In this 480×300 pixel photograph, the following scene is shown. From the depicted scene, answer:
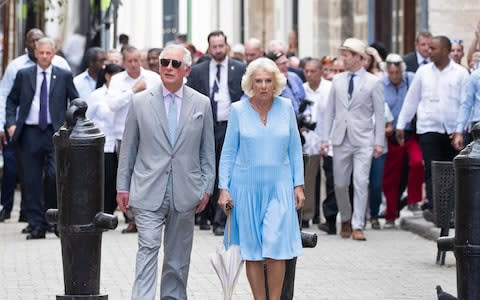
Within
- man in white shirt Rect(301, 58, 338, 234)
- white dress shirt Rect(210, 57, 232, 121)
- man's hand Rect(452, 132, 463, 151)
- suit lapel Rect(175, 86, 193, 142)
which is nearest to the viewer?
suit lapel Rect(175, 86, 193, 142)

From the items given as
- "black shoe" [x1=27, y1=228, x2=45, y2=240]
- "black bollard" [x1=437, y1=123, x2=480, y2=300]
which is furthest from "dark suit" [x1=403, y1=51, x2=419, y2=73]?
"black bollard" [x1=437, y1=123, x2=480, y2=300]

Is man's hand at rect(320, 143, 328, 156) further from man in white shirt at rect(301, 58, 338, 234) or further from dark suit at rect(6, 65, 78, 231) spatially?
dark suit at rect(6, 65, 78, 231)

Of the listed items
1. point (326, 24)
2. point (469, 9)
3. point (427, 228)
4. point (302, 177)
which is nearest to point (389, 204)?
point (427, 228)

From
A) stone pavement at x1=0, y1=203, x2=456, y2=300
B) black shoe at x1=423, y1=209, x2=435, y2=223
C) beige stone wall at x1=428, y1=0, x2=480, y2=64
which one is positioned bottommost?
stone pavement at x1=0, y1=203, x2=456, y2=300

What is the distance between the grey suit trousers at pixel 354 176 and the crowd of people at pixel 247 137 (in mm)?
14

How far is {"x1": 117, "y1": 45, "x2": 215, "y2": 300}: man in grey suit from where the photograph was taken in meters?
11.3

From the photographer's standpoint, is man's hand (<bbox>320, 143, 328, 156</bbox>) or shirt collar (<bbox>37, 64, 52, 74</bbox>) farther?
man's hand (<bbox>320, 143, 328, 156</bbox>)

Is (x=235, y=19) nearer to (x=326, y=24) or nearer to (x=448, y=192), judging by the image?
(x=326, y=24)

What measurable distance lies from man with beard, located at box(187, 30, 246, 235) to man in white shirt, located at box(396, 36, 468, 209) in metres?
1.88

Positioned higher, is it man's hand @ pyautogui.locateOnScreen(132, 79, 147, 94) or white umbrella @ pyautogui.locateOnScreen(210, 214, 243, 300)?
man's hand @ pyautogui.locateOnScreen(132, 79, 147, 94)

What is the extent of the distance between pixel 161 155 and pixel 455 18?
11.0m

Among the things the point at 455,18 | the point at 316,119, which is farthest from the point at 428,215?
the point at 455,18

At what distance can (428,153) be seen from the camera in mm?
18000

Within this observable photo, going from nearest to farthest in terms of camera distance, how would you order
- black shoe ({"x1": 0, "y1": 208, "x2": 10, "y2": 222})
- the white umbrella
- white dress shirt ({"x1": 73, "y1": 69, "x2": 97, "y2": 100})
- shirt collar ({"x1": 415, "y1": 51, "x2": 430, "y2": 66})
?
1. the white umbrella
2. white dress shirt ({"x1": 73, "y1": 69, "x2": 97, "y2": 100})
3. black shoe ({"x1": 0, "y1": 208, "x2": 10, "y2": 222})
4. shirt collar ({"x1": 415, "y1": 51, "x2": 430, "y2": 66})
